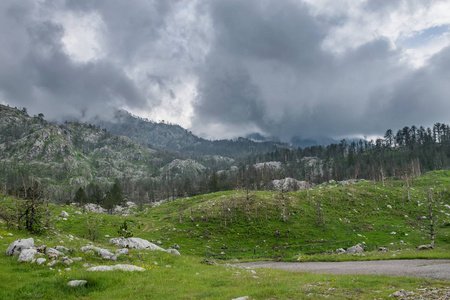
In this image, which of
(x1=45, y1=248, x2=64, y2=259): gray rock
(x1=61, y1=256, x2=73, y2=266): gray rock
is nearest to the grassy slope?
(x1=61, y1=256, x2=73, y2=266): gray rock

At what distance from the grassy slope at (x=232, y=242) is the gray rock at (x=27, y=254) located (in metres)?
0.44

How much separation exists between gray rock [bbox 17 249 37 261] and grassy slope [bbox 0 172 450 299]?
440 millimetres

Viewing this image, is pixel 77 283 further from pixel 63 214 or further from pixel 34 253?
pixel 63 214

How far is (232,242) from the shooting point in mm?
60812

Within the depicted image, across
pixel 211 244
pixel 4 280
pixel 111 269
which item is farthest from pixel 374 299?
pixel 211 244

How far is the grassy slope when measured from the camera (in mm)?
13195

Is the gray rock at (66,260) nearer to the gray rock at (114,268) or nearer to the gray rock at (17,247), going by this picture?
the gray rock at (114,268)

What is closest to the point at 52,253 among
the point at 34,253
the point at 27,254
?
the point at 34,253

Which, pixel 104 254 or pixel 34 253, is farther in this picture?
pixel 104 254

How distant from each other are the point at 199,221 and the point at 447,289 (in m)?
64.5

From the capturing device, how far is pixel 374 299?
37.3 feet

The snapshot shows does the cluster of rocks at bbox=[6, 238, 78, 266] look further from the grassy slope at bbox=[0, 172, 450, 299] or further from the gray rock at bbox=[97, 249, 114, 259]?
the gray rock at bbox=[97, 249, 114, 259]

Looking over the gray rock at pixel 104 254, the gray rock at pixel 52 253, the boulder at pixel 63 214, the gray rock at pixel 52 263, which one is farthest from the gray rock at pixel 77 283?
the boulder at pixel 63 214

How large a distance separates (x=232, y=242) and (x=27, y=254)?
4984 centimetres
